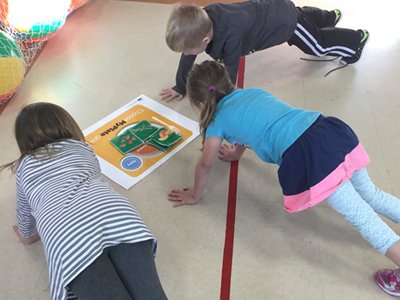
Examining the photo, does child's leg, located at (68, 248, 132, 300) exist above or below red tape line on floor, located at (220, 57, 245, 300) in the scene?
above

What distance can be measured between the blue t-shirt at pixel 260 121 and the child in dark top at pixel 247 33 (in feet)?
1.18

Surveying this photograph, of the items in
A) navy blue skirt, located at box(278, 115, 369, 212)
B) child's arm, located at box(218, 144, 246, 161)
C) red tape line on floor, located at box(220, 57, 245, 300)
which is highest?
navy blue skirt, located at box(278, 115, 369, 212)

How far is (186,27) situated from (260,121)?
0.46 m

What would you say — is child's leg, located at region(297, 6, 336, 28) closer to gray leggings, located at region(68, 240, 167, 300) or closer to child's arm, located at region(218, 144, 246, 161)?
child's arm, located at region(218, 144, 246, 161)

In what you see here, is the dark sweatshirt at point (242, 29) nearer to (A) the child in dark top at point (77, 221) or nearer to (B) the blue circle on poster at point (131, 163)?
(B) the blue circle on poster at point (131, 163)

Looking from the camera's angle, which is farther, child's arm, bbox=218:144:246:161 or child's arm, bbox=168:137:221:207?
child's arm, bbox=218:144:246:161

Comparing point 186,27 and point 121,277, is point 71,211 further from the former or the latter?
point 186,27

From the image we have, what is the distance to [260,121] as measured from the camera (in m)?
1.12

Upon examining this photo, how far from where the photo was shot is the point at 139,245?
2.94ft

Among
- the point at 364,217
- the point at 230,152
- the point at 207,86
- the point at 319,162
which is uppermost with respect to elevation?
the point at 207,86

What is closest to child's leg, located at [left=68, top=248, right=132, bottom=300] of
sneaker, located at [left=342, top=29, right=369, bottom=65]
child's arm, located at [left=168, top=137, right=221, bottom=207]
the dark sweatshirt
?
child's arm, located at [left=168, top=137, right=221, bottom=207]

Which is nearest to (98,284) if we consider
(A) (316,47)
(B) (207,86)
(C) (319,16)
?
(B) (207,86)

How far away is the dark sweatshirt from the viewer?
148 centimetres

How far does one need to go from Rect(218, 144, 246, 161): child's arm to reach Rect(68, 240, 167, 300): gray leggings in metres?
0.61
